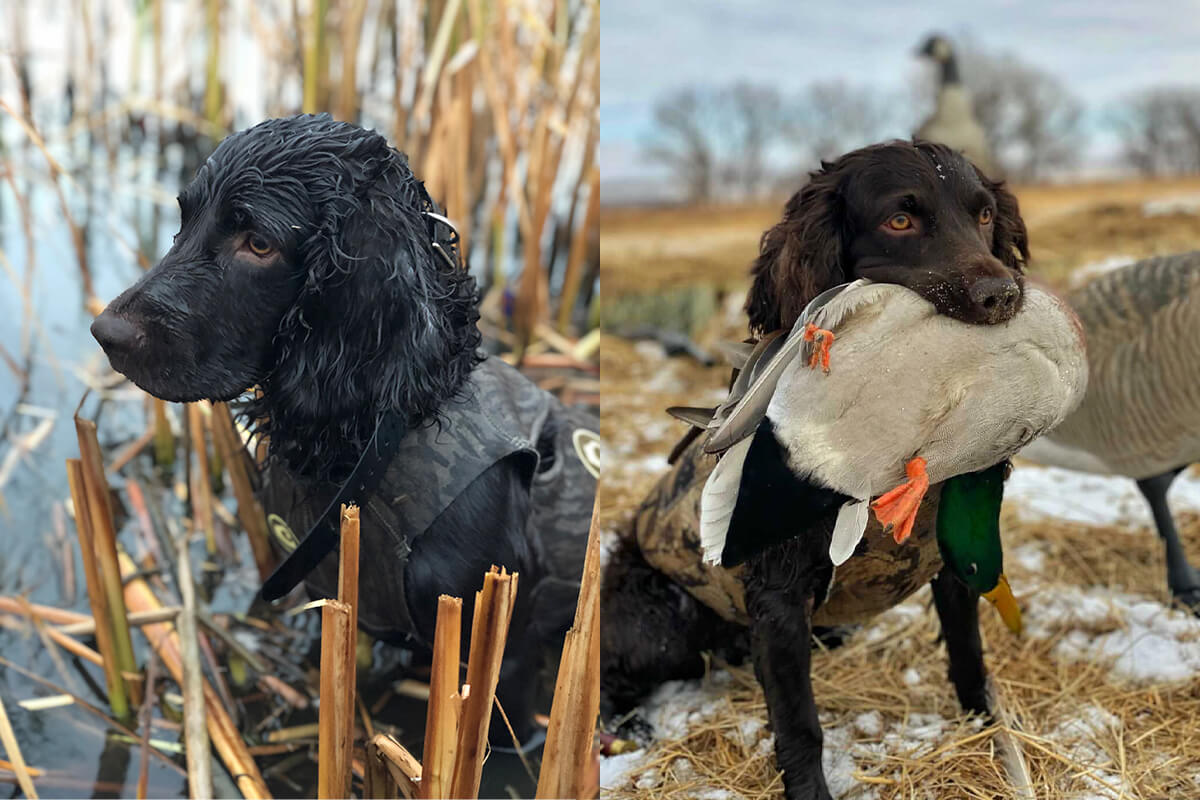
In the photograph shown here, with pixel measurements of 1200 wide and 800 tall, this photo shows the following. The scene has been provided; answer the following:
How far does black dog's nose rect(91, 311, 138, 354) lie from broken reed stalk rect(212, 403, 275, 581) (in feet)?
2.11

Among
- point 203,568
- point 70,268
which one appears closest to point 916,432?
point 203,568

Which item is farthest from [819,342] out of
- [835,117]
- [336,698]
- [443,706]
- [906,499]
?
[835,117]

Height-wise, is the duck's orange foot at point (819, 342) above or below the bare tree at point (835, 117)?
below

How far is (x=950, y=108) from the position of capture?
4473 millimetres

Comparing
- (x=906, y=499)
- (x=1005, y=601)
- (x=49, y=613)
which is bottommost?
(x=49, y=613)

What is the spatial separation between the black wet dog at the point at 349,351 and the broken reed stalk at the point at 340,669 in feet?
0.43

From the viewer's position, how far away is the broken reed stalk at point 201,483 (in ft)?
6.49

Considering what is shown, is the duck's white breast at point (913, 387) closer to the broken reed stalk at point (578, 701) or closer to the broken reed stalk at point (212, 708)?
the broken reed stalk at point (578, 701)

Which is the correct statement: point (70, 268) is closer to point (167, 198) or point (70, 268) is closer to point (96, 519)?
point (167, 198)

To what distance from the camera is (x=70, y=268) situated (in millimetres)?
3125

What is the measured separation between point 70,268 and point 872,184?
2.80m

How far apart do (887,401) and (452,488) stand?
62 cm

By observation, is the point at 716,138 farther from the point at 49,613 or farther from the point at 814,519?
the point at 814,519

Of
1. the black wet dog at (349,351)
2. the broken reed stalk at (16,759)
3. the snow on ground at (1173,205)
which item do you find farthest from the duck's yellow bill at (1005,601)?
the snow on ground at (1173,205)
